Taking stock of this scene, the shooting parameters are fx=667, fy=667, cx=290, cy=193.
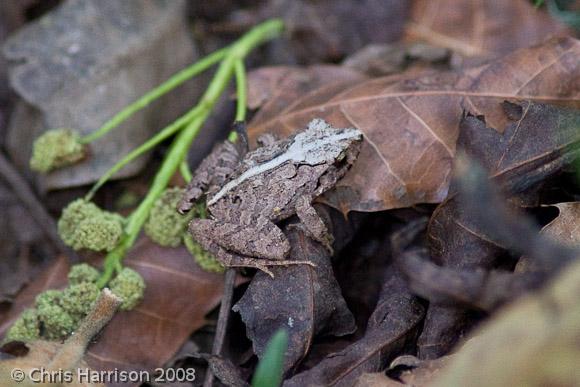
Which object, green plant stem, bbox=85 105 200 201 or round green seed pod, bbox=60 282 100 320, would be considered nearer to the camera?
round green seed pod, bbox=60 282 100 320

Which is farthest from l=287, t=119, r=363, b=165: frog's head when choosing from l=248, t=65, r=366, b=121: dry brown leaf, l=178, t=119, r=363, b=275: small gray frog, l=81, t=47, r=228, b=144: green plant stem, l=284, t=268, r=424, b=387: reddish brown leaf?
l=81, t=47, r=228, b=144: green plant stem

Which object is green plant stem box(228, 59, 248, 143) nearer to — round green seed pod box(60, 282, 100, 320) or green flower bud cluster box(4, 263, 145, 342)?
green flower bud cluster box(4, 263, 145, 342)

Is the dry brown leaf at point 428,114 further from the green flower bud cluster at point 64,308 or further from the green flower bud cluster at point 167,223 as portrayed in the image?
the green flower bud cluster at point 64,308

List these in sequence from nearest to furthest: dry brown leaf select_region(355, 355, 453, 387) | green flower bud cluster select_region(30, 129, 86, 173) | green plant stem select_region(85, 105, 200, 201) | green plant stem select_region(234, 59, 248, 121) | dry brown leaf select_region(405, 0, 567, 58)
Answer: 1. dry brown leaf select_region(355, 355, 453, 387)
2. green plant stem select_region(85, 105, 200, 201)
3. green flower bud cluster select_region(30, 129, 86, 173)
4. green plant stem select_region(234, 59, 248, 121)
5. dry brown leaf select_region(405, 0, 567, 58)

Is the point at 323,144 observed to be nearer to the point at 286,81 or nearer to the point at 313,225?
the point at 313,225

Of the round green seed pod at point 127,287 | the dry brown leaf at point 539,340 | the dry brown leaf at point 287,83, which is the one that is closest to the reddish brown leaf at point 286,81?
the dry brown leaf at point 287,83

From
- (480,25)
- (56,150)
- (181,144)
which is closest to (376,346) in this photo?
(181,144)
